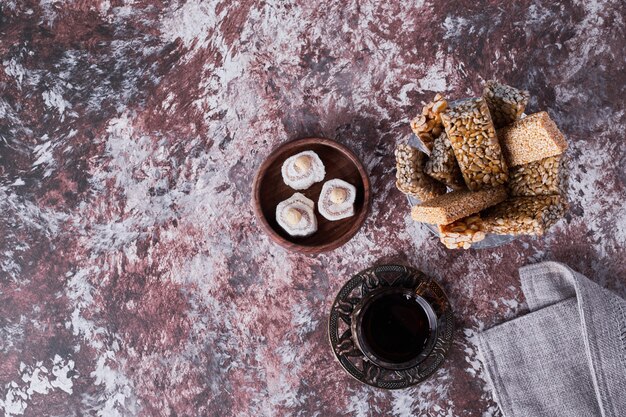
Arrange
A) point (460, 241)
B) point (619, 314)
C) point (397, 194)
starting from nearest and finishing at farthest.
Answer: point (460, 241) → point (619, 314) → point (397, 194)

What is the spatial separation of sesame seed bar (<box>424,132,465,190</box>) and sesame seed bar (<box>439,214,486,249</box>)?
9 centimetres

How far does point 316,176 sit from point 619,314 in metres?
0.68

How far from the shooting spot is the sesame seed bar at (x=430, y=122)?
3.37 ft

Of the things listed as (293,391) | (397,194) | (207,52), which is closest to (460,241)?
(397,194)

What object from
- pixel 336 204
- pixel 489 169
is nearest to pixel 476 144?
pixel 489 169

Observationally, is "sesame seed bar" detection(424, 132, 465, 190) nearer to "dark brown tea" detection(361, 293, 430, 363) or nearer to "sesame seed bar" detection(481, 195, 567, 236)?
"sesame seed bar" detection(481, 195, 567, 236)

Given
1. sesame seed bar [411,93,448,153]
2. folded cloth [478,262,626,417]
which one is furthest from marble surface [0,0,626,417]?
sesame seed bar [411,93,448,153]

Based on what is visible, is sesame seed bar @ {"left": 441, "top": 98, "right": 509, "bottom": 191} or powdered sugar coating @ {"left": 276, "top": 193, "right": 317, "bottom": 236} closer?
sesame seed bar @ {"left": 441, "top": 98, "right": 509, "bottom": 191}

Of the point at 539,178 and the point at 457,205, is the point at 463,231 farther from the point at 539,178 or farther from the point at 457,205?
the point at 539,178

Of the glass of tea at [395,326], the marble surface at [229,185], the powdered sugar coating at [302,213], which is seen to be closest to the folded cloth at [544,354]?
the marble surface at [229,185]

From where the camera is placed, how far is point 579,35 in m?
1.32

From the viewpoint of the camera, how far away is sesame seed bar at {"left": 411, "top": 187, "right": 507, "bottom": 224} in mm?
959

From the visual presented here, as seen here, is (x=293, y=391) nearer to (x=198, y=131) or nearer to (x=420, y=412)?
(x=420, y=412)

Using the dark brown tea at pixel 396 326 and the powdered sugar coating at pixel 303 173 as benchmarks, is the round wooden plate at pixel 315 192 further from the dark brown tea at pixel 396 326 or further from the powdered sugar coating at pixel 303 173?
the dark brown tea at pixel 396 326
